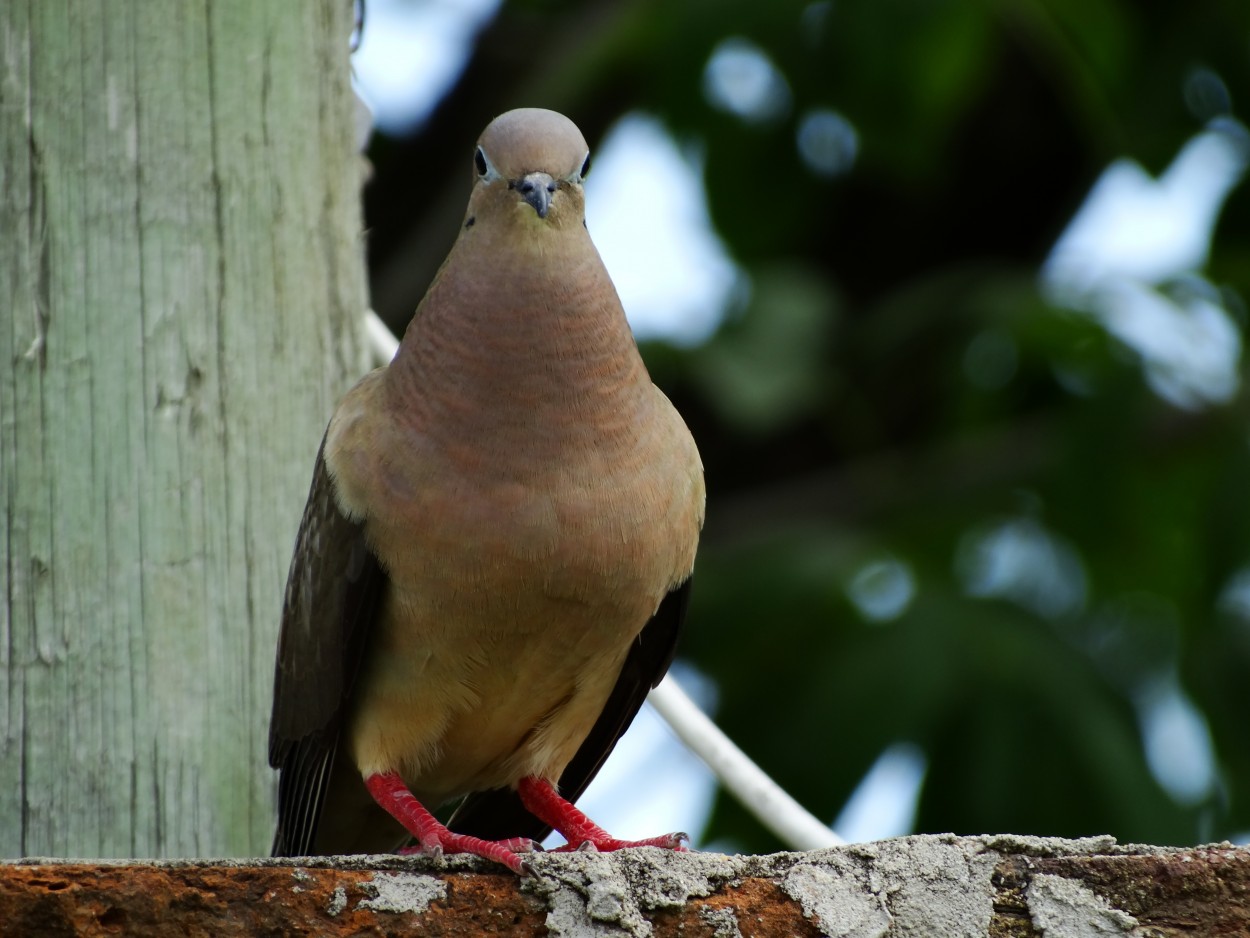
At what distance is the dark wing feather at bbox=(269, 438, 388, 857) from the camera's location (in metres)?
3.30

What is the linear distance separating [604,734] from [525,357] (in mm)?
1026

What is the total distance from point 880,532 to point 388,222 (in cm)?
243

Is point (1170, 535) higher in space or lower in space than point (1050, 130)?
lower

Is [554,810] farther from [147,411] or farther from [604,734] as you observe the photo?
[147,411]

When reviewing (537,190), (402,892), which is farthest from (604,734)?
(402,892)

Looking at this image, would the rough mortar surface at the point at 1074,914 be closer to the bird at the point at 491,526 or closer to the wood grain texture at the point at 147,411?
the bird at the point at 491,526

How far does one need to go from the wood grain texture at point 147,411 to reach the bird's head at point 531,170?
39cm

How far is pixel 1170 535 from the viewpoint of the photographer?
5996 mm

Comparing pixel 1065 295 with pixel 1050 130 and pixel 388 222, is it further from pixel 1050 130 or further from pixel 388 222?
pixel 388 222

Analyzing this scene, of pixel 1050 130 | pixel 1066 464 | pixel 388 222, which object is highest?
pixel 1050 130

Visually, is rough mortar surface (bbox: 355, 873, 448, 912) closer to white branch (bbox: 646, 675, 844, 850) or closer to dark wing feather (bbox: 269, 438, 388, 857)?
dark wing feather (bbox: 269, 438, 388, 857)

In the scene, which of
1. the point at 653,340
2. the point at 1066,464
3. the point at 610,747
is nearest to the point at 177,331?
the point at 610,747

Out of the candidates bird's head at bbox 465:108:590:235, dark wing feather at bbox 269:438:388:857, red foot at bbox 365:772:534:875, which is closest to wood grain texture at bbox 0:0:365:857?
dark wing feather at bbox 269:438:388:857

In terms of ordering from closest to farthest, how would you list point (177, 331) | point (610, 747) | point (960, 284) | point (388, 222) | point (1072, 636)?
point (177, 331) → point (610, 747) → point (1072, 636) → point (960, 284) → point (388, 222)
